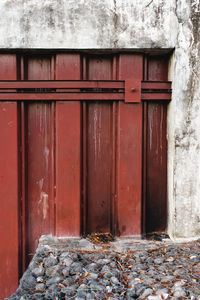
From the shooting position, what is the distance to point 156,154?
2.51m

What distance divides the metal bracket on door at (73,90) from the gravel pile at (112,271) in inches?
57.6

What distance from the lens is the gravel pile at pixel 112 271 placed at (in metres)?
1.62

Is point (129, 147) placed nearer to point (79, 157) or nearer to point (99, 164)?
point (99, 164)

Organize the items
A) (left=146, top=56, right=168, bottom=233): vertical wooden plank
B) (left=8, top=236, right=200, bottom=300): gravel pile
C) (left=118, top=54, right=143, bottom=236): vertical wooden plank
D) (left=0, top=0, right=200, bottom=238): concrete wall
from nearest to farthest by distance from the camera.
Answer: (left=8, top=236, right=200, bottom=300): gravel pile
(left=0, top=0, right=200, bottom=238): concrete wall
(left=118, top=54, right=143, bottom=236): vertical wooden plank
(left=146, top=56, right=168, bottom=233): vertical wooden plank

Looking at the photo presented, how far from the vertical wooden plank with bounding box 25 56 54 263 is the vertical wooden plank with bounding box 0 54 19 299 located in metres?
0.13

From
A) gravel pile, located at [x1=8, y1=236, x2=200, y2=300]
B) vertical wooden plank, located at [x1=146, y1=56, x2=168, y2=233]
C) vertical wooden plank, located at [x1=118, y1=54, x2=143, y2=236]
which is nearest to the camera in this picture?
gravel pile, located at [x1=8, y1=236, x2=200, y2=300]

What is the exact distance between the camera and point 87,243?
2.27 metres

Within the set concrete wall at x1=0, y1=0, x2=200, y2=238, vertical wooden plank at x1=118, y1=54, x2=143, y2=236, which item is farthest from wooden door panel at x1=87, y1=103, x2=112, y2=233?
concrete wall at x1=0, y1=0, x2=200, y2=238

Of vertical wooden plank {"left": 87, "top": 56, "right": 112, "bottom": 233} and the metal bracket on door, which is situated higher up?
the metal bracket on door

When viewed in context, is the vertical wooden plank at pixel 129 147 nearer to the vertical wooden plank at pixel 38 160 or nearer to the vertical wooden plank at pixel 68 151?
the vertical wooden plank at pixel 68 151

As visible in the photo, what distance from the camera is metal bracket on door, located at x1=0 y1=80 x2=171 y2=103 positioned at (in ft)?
7.65

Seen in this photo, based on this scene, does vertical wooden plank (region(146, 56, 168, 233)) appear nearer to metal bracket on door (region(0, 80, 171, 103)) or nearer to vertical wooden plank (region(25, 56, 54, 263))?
metal bracket on door (region(0, 80, 171, 103))

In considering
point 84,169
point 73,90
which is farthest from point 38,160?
point 73,90

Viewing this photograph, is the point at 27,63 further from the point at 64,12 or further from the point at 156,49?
the point at 156,49
